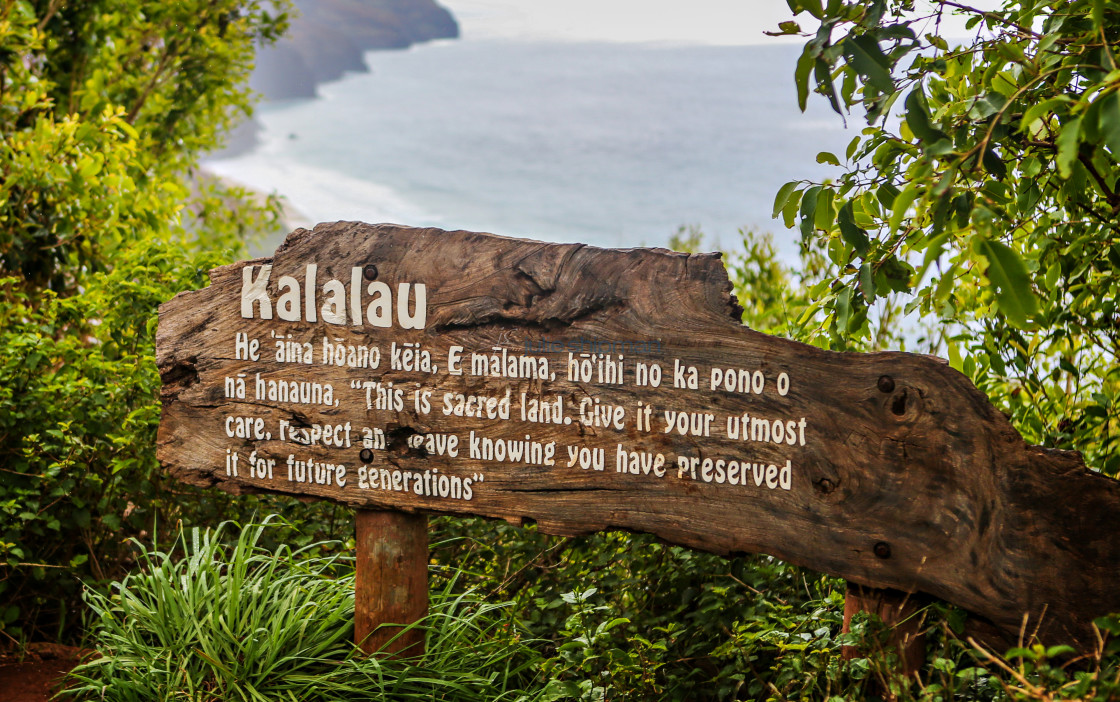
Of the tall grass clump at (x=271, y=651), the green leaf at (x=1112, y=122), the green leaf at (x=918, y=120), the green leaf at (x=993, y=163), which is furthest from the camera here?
the tall grass clump at (x=271, y=651)

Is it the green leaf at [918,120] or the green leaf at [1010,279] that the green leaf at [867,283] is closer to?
the green leaf at [918,120]

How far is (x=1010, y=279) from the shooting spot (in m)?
1.52

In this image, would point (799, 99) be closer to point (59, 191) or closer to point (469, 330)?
point (469, 330)

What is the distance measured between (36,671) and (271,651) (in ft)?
4.03

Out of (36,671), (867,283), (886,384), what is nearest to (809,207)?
(867,283)

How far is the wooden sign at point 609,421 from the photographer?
2176 mm

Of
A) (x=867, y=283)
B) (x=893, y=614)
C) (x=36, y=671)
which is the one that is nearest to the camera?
(x=867, y=283)

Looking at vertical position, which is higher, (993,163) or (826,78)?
(826,78)

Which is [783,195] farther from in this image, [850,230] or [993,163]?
[993,163]

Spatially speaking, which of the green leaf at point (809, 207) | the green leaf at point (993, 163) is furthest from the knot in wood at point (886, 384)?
the green leaf at point (993, 163)

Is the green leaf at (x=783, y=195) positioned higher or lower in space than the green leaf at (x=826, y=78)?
lower

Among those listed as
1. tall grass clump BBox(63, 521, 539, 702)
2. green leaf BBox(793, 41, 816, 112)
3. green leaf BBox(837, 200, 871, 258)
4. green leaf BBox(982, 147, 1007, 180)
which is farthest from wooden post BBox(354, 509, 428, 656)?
green leaf BBox(982, 147, 1007, 180)

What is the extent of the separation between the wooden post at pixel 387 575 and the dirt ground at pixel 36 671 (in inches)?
44.4

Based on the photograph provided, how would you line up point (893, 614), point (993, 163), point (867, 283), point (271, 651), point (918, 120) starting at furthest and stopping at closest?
point (271, 651) < point (893, 614) < point (867, 283) < point (993, 163) < point (918, 120)
